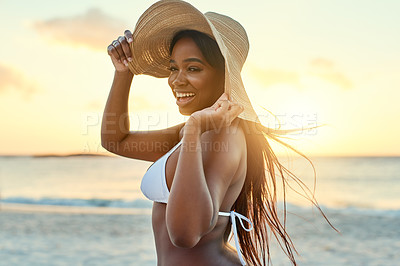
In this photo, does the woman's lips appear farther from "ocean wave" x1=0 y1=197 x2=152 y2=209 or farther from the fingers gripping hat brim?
"ocean wave" x1=0 y1=197 x2=152 y2=209

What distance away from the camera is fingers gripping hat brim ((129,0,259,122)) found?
Result: 1922mm

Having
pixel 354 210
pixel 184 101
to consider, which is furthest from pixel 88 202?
pixel 184 101

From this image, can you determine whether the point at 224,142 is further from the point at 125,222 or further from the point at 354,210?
the point at 354,210

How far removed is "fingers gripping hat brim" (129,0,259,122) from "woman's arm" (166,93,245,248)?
0.23 m

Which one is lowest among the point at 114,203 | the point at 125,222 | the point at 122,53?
the point at 114,203

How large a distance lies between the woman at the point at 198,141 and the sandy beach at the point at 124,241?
370cm

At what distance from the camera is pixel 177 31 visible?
225 cm

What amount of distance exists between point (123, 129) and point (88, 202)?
39.3 ft

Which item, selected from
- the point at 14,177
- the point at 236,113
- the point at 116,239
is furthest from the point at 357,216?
the point at 14,177

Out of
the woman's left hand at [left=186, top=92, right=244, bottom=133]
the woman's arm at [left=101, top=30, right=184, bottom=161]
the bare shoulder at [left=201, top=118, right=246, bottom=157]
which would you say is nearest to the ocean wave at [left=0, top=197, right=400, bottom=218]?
the woman's arm at [left=101, top=30, right=184, bottom=161]

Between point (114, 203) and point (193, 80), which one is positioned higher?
point (193, 80)

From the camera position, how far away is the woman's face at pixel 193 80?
2025mm

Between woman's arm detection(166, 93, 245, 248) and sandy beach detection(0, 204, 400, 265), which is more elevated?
woman's arm detection(166, 93, 245, 248)

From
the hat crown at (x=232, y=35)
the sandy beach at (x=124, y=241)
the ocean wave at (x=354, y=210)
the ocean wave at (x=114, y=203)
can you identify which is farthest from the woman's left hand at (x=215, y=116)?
the ocean wave at (x=114, y=203)
